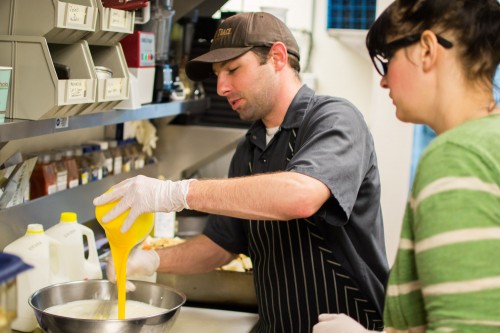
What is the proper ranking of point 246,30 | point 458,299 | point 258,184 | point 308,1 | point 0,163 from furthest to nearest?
point 308,1
point 0,163
point 246,30
point 258,184
point 458,299

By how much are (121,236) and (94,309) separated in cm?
30

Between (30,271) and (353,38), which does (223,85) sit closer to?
(30,271)

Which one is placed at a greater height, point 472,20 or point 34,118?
point 472,20

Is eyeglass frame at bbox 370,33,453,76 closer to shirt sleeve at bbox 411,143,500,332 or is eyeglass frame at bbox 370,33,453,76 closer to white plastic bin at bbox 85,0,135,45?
shirt sleeve at bbox 411,143,500,332

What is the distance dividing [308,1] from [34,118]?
8.49 ft

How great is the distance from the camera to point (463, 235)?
1.17 m

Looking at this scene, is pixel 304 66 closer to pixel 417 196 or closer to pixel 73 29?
pixel 73 29

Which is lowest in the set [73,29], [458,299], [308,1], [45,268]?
[45,268]

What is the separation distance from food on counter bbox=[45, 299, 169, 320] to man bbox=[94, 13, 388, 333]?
20cm

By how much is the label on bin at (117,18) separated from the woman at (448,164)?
110 cm

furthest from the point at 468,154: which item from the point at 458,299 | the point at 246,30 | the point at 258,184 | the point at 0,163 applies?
the point at 0,163

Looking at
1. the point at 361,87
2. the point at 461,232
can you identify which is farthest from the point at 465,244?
the point at 361,87

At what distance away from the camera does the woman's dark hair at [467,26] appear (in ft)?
4.33

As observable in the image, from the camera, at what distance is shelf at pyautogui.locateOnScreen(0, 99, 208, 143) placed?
1963 millimetres
